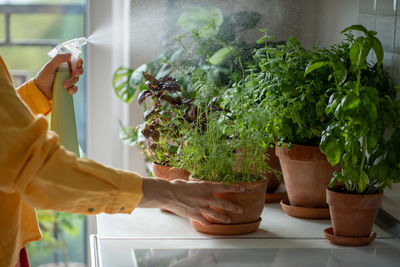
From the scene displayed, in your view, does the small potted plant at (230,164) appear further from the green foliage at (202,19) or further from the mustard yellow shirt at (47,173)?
the green foliage at (202,19)

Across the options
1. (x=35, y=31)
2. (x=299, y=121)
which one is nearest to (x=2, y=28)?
(x=35, y=31)

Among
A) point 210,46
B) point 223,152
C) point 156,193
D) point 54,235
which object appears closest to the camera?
point 156,193

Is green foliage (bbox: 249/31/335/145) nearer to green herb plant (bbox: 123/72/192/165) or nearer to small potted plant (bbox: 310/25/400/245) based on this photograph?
small potted plant (bbox: 310/25/400/245)

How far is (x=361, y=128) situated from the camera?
108 centimetres

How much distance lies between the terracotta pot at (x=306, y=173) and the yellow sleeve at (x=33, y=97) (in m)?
0.56

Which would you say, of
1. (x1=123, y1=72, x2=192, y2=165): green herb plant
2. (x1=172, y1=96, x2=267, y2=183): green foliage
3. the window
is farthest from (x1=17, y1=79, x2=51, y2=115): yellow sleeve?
the window

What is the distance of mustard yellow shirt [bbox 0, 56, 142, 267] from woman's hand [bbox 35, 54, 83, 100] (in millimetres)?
377

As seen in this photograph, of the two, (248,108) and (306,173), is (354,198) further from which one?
(248,108)

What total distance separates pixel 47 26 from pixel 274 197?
1.16m

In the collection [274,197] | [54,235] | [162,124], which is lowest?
[54,235]

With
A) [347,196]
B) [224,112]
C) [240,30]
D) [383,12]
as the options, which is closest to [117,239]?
[224,112]

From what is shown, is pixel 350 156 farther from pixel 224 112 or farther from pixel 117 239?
pixel 117 239

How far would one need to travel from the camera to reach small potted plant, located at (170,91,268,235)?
124cm

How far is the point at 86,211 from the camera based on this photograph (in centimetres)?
96
